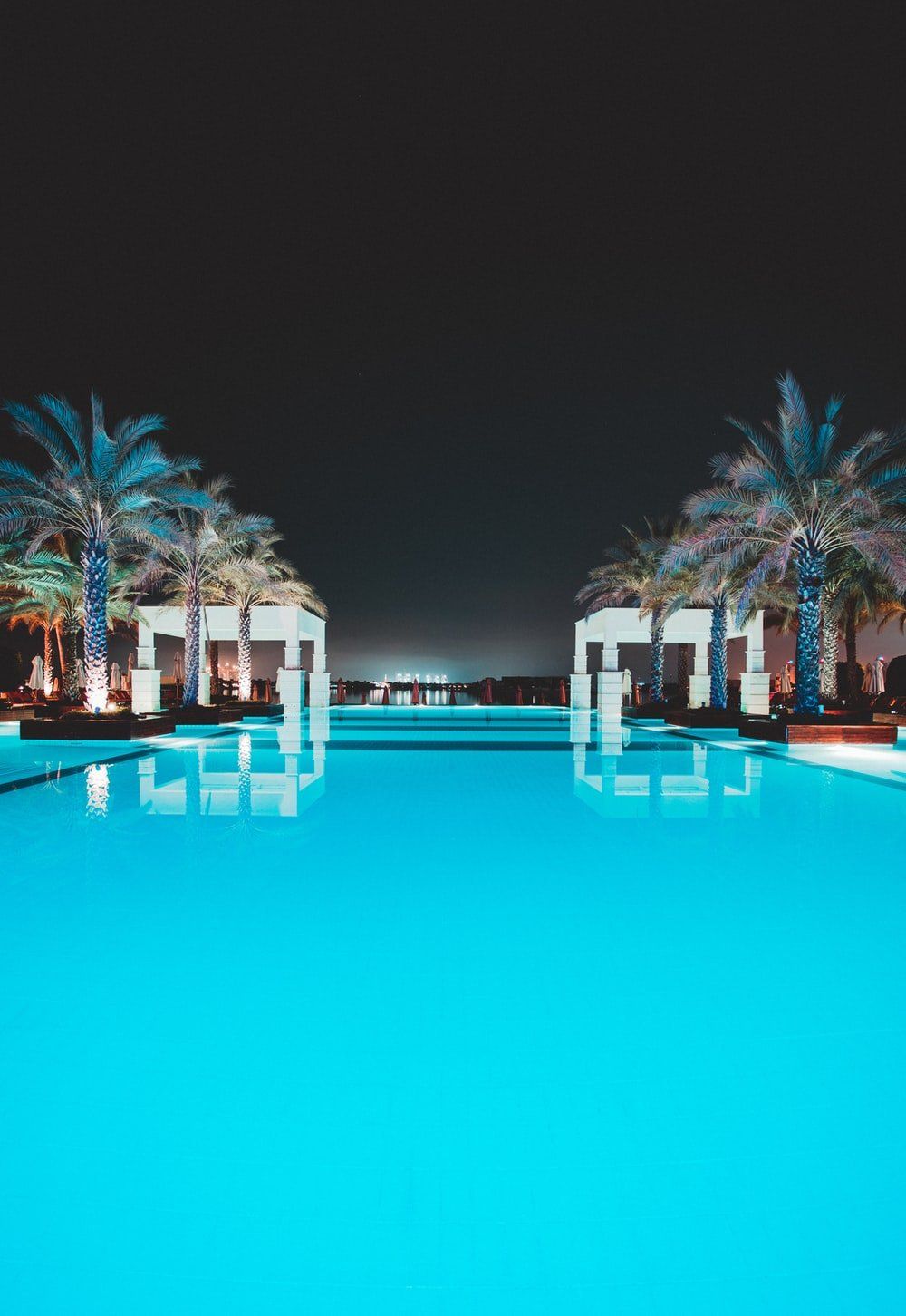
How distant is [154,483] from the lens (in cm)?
1698

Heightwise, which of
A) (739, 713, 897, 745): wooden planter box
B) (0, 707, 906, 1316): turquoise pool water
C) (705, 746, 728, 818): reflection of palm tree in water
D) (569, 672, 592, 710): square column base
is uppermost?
(569, 672, 592, 710): square column base

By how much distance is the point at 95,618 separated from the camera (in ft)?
55.5

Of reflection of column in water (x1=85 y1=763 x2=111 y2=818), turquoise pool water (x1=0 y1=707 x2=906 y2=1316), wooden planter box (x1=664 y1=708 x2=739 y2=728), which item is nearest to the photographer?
turquoise pool water (x1=0 y1=707 x2=906 y2=1316)

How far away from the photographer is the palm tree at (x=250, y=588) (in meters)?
22.4

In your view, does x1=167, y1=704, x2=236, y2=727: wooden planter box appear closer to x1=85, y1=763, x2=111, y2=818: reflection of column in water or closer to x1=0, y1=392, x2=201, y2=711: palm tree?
x1=0, y1=392, x2=201, y2=711: palm tree

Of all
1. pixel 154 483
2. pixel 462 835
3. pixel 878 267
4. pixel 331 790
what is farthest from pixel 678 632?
pixel 462 835

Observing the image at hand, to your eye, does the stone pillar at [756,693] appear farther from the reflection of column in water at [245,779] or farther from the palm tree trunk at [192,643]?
the palm tree trunk at [192,643]

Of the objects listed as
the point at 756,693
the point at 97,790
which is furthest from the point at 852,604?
the point at 97,790

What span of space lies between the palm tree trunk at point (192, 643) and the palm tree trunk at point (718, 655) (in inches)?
560

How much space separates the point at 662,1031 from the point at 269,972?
173 cm

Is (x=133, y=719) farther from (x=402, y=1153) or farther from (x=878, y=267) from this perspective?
(x=878, y=267)

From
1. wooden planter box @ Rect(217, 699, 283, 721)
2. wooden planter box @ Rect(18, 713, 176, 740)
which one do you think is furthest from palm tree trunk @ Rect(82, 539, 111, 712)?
wooden planter box @ Rect(217, 699, 283, 721)

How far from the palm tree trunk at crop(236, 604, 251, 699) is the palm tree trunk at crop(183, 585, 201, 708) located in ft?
13.9

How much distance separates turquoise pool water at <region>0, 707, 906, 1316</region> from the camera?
5.93 feet
